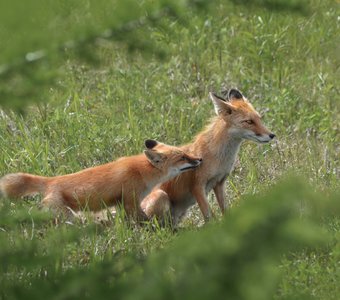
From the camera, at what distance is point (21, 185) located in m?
8.26

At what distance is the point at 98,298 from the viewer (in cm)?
241

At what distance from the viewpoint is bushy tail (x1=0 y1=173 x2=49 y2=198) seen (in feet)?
26.7

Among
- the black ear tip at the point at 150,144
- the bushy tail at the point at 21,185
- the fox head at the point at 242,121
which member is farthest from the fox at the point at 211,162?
the bushy tail at the point at 21,185

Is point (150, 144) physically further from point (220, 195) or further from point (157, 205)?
point (220, 195)

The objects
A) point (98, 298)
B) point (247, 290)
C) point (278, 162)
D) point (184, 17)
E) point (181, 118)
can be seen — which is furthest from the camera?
point (181, 118)

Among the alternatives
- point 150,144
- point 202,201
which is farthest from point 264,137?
point 150,144

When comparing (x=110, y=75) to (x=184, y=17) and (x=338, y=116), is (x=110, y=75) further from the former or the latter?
(x=184, y=17)

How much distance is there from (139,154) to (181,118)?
1.07 meters

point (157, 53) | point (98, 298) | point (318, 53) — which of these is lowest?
point (318, 53)

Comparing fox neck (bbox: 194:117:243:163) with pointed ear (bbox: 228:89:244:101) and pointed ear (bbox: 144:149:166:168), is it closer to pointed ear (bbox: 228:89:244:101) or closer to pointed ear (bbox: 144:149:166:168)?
pointed ear (bbox: 228:89:244:101)

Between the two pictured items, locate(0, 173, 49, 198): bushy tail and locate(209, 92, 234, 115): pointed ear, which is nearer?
locate(0, 173, 49, 198): bushy tail

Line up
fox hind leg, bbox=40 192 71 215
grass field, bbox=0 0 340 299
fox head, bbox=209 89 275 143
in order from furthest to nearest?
fox head, bbox=209 89 275 143, fox hind leg, bbox=40 192 71 215, grass field, bbox=0 0 340 299

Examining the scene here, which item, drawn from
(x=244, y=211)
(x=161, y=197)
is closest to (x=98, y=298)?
(x=244, y=211)

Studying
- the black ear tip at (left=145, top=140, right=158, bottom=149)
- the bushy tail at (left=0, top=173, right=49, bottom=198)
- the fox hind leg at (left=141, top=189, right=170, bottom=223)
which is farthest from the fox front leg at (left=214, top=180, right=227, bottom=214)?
the bushy tail at (left=0, top=173, right=49, bottom=198)
